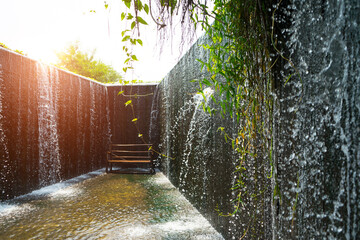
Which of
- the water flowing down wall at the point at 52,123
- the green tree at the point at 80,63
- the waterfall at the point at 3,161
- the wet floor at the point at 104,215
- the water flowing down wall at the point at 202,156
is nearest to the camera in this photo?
the water flowing down wall at the point at 202,156

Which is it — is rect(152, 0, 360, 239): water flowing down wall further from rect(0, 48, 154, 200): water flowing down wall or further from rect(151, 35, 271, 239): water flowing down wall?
rect(0, 48, 154, 200): water flowing down wall

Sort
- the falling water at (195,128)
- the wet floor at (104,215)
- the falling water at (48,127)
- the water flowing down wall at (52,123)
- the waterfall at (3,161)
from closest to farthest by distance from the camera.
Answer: the wet floor at (104,215) → the falling water at (195,128) → the waterfall at (3,161) → the water flowing down wall at (52,123) → the falling water at (48,127)

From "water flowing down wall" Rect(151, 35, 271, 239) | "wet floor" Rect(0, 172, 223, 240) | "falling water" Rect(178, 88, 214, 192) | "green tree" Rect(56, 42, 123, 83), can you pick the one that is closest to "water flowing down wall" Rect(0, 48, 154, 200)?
"wet floor" Rect(0, 172, 223, 240)

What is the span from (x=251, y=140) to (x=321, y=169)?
0.69m

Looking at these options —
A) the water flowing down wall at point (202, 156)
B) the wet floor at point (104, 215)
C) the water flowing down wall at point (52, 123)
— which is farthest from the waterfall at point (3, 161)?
the water flowing down wall at point (202, 156)

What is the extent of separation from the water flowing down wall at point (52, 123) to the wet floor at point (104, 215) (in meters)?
0.55

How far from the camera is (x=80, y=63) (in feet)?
78.3

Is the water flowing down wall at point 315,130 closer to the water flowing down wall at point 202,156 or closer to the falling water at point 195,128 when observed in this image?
the water flowing down wall at point 202,156

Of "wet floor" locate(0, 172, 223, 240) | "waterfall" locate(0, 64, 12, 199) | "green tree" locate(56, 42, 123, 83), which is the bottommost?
"wet floor" locate(0, 172, 223, 240)

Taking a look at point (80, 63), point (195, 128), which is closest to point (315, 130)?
point (195, 128)

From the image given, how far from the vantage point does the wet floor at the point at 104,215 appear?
8.85 feet

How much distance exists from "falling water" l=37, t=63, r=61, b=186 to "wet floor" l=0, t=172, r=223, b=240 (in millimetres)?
385

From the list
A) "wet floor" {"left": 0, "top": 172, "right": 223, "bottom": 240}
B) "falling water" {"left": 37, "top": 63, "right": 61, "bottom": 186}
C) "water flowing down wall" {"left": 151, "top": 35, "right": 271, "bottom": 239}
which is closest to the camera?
"water flowing down wall" {"left": 151, "top": 35, "right": 271, "bottom": 239}

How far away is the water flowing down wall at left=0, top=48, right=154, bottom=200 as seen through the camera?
4.20 metres
